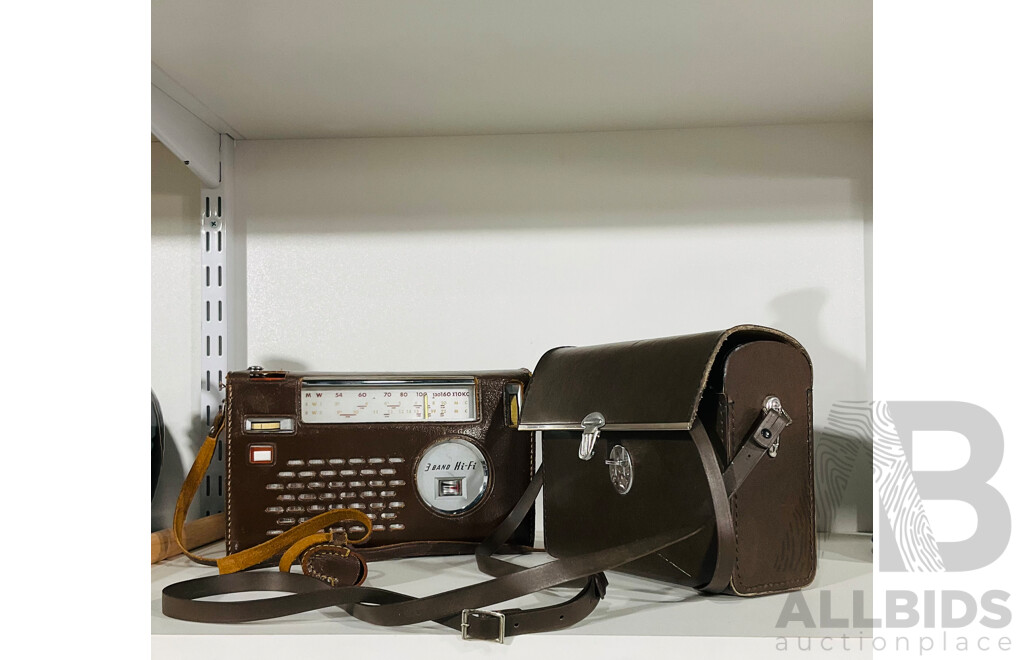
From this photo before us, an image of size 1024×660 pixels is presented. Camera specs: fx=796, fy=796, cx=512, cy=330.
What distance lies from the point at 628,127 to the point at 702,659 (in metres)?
0.65

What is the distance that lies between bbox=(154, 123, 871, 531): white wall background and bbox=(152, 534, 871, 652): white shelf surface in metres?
0.33

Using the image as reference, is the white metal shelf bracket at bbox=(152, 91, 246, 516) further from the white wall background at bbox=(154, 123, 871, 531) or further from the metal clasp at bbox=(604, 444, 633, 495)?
the metal clasp at bbox=(604, 444, 633, 495)

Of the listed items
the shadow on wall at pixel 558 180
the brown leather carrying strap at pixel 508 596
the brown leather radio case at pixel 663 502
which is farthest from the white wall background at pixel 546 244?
the brown leather carrying strap at pixel 508 596

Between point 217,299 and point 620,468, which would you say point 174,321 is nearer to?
point 217,299

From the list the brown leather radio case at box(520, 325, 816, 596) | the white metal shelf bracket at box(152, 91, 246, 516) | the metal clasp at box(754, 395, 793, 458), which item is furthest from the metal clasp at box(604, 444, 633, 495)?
the white metal shelf bracket at box(152, 91, 246, 516)

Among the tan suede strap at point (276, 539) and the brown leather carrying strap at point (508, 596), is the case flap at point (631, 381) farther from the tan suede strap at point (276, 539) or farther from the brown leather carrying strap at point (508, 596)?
the tan suede strap at point (276, 539)

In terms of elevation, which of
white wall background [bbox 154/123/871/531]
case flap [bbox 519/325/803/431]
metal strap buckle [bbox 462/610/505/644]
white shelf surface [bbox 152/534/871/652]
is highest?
white wall background [bbox 154/123/871/531]

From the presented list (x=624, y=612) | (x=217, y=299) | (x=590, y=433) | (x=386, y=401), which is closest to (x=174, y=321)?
(x=217, y=299)

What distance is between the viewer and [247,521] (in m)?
0.73

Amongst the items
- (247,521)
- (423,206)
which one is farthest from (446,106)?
(247,521)

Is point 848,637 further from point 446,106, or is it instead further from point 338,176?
point 338,176

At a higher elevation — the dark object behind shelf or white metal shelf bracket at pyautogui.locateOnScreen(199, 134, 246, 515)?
white metal shelf bracket at pyautogui.locateOnScreen(199, 134, 246, 515)

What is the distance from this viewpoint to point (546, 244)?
3.15 feet

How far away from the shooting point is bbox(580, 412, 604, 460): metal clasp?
2.10ft
